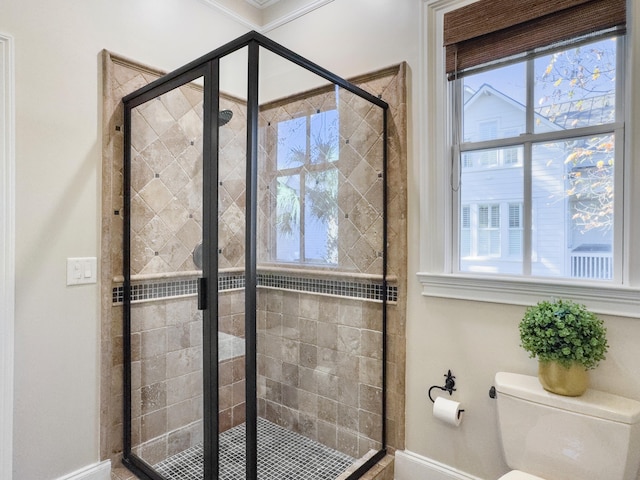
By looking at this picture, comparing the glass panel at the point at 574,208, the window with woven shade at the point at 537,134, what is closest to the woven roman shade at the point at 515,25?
the window with woven shade at the point at 537,134

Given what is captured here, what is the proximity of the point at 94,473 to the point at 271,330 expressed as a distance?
113 cm

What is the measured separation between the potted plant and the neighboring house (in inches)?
10.4

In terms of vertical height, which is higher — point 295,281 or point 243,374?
point 295,281

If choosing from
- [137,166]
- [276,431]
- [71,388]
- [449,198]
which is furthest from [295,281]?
[71,388]

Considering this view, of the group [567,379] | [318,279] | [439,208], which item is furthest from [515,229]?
[318,279]

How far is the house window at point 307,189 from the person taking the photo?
5.37 feet

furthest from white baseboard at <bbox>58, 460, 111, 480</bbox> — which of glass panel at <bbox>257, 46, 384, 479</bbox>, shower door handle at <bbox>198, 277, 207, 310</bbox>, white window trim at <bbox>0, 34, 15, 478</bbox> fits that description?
shower door handle at <bbox>198, 277, 207, 310</bbox>

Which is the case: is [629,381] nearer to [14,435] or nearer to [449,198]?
[449,198]

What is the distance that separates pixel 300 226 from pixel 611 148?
1286mm

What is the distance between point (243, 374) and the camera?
4.67ft

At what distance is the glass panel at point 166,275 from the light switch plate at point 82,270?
0.54ft

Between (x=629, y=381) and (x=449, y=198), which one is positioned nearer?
(x=629, y=381)

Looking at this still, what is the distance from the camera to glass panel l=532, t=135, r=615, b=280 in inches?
59.3

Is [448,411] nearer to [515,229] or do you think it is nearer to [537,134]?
[515,229]
